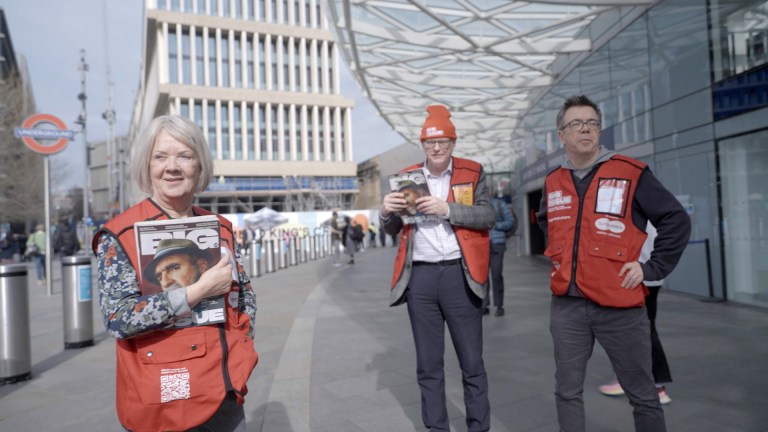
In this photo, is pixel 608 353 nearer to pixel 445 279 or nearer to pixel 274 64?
pixel 445 279

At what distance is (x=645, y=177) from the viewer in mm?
2443

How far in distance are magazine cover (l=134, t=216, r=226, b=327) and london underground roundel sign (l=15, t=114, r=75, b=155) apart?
10.6m

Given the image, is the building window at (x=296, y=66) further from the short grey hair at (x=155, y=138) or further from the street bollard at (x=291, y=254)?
the short grey hair at (x=155, y=138)

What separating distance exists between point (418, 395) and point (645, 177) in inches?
95.8

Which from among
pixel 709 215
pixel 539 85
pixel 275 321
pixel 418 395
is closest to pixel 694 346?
pixel 418 395

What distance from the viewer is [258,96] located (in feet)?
182

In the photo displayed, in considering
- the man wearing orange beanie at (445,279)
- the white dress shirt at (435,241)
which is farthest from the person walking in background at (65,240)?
the white dress shirt at (435,241)

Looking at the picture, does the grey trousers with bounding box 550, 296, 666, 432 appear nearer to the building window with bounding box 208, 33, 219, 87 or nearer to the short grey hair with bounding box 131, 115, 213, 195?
the short grey hair with bounding box 131, 115, 213, 195

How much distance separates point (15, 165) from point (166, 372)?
26.6 meters

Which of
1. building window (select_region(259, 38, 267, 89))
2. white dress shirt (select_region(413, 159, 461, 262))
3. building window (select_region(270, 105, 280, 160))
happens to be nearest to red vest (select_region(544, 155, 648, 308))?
white dress shirt (select_region(413, 159, 461, 262))

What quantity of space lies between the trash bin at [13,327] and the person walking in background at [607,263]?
16.3ft

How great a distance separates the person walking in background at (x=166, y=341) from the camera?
5.40 ft

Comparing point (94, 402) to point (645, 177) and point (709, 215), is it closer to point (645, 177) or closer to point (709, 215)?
point (645, 177)

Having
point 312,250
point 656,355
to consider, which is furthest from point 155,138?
point 312,250
